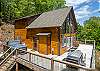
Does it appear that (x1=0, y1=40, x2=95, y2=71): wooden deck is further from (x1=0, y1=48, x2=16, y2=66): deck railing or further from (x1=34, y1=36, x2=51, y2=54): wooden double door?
(x1=34, y1=36, x2=51, y2=54): wooden double door

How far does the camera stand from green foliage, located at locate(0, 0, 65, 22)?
97.7 feet

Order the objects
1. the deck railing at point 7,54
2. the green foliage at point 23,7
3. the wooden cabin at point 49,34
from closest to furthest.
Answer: the deck railing at point 7,54 < the wooden cabin at point 49,34 < the green foliage at point 23,7

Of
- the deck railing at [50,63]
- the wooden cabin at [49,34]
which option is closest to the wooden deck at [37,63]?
the deck railing at [50,63]

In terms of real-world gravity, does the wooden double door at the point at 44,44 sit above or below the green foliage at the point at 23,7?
below

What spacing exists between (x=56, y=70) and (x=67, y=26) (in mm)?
12471

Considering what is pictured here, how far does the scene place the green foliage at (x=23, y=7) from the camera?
97.7 feet

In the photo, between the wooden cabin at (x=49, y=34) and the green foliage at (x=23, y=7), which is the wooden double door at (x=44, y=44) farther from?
the green foliage at (x=23, y=7)

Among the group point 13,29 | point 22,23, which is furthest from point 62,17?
point 13,29

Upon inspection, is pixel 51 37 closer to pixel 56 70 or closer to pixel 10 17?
pixel 56 70

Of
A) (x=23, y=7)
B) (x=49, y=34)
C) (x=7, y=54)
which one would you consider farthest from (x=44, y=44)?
(x=23, y=7)

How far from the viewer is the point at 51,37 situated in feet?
62.5

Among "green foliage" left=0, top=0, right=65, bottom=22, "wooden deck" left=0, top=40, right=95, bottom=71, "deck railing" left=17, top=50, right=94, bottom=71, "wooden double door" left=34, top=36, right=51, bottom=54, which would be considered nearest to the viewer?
"deck railing" left=17, top=50, right=94, bottom=71

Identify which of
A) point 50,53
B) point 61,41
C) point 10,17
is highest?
point 10,17

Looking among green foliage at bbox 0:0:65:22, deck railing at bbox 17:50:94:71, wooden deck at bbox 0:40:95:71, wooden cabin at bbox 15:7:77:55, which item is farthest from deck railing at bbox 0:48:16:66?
green foliage at bbox 0:0:65:22
